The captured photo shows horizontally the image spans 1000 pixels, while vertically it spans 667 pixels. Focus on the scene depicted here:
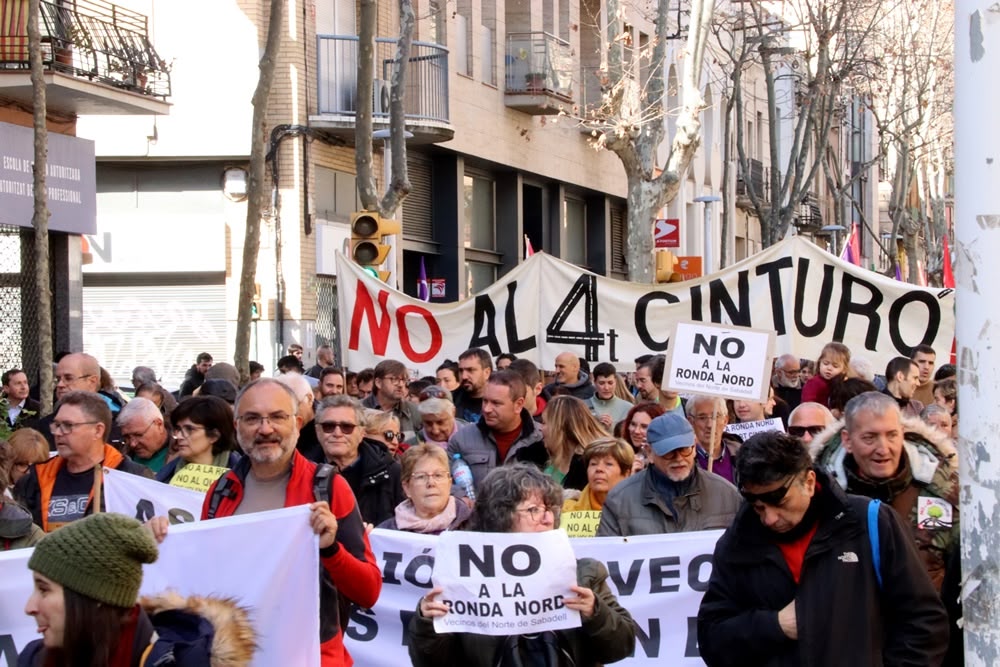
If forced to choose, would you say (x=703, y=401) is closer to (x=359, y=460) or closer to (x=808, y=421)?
(x=808, y=421)

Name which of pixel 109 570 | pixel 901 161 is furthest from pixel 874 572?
pixel 901 161

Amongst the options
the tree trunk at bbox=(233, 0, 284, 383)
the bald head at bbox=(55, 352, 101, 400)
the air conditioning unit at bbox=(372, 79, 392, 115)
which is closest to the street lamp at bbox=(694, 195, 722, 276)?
the air conditioning unit at bbox=(372, 79, 392, 115)

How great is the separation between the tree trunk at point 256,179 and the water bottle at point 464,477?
8061 millimetres

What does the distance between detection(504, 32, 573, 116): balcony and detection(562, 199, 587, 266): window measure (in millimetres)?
4040

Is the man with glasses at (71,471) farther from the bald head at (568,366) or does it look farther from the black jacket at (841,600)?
the bald head at (568,366)

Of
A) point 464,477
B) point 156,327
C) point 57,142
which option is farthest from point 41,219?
point 156,327

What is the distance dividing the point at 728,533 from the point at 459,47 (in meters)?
25.4

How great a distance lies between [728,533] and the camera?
4871mm

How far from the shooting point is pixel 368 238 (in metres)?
15.5

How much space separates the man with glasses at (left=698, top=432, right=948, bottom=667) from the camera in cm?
464

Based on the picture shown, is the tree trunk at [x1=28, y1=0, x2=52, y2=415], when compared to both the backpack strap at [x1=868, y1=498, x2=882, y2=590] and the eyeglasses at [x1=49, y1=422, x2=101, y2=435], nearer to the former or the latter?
the eyeglasses at [x1=49, y1=422, x2=101, y2=435]

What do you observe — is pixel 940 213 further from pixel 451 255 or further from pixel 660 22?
pixel 660 22

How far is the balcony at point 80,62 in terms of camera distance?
18.0m

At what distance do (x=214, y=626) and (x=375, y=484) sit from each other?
309 centimetres
